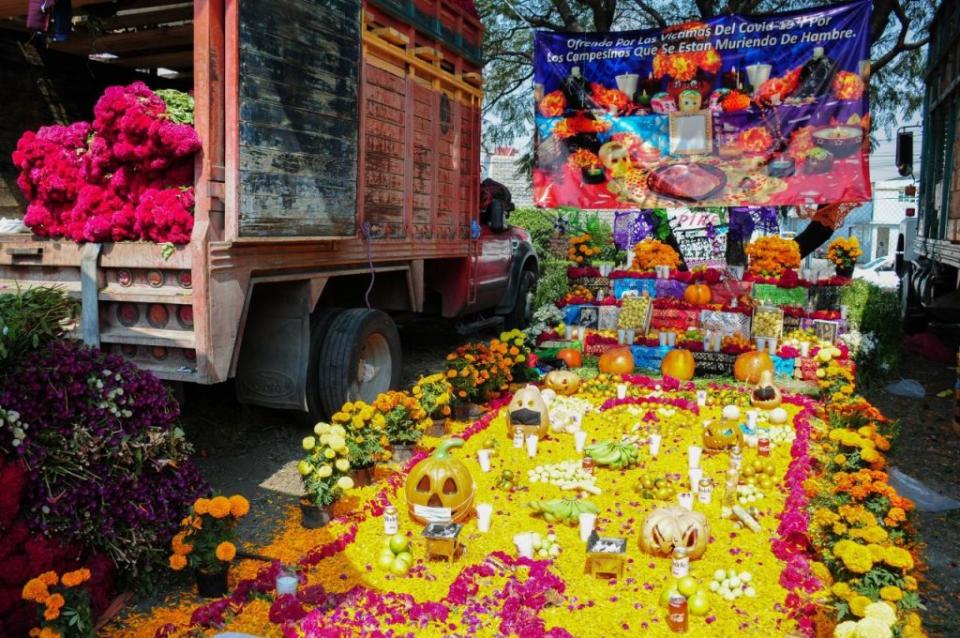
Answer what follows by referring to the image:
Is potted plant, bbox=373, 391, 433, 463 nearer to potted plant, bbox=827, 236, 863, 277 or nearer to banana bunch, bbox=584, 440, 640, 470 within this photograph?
banana bunch, bbox=584, 440, 640, 470

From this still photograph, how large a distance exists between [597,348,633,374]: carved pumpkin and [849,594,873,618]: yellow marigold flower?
17.8ft

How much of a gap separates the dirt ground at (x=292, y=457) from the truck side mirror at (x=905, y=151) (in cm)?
500

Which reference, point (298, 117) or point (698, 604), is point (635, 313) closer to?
point (298, 117)

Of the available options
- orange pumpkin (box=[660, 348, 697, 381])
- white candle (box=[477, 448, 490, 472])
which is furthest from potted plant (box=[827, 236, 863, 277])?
white candle (box=[477, 448, 490, 472])

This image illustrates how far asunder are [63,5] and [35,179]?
3.94 feet

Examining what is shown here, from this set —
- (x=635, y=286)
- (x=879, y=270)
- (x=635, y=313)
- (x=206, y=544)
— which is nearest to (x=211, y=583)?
(x=206, y=544)

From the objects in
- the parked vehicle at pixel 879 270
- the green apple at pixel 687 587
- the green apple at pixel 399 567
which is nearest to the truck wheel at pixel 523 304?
the green apple at pixel 399 567

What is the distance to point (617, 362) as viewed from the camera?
8.52 m

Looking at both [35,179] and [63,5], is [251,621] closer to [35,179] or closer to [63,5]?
[35,179]

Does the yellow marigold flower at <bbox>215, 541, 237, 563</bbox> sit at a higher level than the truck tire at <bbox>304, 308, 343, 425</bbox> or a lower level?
lower

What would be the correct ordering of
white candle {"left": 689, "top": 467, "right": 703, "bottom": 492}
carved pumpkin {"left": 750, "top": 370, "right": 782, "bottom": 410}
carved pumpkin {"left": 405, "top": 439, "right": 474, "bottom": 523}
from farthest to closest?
1. carved pumpkin {"left": 750, "top": 370, "right": 782, "bottom": 410}
2. white candle {"left": 689, "top": 467, "right": 703, "bottom": 492}
3. carved pumpkin {"left": 405, "top": 439, "right": 474, "bottom": 523}

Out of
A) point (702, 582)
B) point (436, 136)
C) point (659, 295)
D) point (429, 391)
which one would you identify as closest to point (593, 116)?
point (659, 295)

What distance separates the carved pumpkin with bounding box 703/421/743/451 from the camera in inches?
230

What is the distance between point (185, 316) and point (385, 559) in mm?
1998
